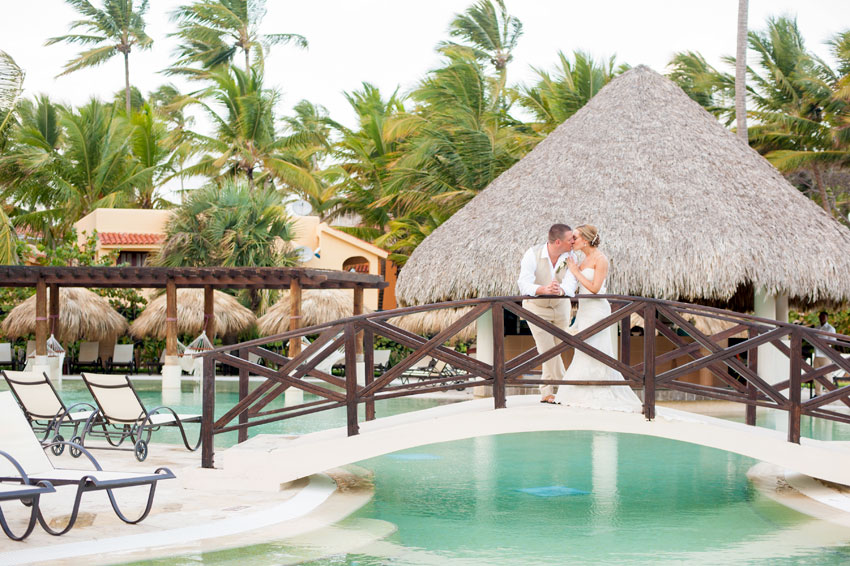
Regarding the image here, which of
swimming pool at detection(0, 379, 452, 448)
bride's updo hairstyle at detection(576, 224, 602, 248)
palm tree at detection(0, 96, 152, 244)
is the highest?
palm tree at detection(0, 96, 152, 244)

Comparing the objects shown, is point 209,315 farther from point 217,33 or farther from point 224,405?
point 217,33

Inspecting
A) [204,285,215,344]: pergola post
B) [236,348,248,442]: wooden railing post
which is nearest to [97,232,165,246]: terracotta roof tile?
[204,285,215,344]: pergola post

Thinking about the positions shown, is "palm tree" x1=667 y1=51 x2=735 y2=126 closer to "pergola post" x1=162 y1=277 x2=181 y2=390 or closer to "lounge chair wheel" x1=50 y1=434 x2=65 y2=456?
"pergola post" x1=162 y1=277 x2=181 y2=390

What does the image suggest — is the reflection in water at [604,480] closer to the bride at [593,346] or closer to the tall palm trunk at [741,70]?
the bride at [593,346]

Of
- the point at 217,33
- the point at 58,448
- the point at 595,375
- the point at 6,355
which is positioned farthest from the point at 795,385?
the point at 217,33

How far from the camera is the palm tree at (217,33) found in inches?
1398

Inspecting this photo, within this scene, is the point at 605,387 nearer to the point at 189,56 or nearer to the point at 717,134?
the point at 717,134

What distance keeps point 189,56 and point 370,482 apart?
105 feet

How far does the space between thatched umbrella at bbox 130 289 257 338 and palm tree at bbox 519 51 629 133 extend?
8850 millimetres

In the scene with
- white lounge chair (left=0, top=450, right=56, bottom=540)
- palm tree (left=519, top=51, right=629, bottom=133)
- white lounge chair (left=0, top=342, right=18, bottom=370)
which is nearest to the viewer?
white lounge chair (left=0, top=450, right=56, bottom=540)

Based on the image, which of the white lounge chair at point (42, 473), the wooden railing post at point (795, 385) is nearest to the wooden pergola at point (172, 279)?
the white lounge chair at point (42, 473)

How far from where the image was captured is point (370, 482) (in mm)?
7699

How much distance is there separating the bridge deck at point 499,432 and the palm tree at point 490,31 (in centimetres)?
2755

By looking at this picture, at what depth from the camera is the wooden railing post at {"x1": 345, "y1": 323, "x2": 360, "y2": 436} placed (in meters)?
6.72
